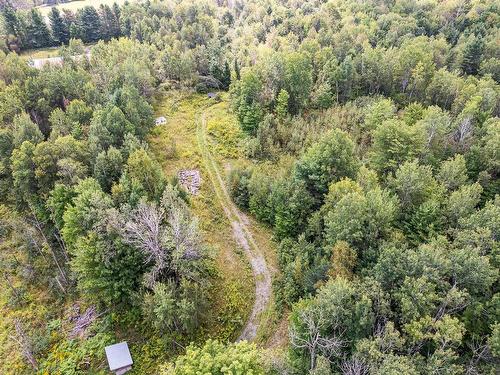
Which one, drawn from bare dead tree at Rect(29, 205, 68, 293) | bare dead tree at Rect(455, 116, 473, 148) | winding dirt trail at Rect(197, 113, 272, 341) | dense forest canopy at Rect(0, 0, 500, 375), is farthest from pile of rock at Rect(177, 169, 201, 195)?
bare dead tree at Rect(455, 116, 473, 148)

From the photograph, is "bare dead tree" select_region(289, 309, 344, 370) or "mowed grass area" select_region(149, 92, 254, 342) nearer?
"bare dead tree" select_region(289, 309, 344, 370)

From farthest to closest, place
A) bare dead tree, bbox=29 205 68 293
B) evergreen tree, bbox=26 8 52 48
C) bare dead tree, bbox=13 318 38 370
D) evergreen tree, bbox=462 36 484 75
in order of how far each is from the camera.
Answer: evergreen tree, bbox=26 8 52 48 → evergreen tree, bbox=462 36 484 75 → bare dead tree, bbox=29 205 68 293 → bare dead tree, bbox=13 318 38 370

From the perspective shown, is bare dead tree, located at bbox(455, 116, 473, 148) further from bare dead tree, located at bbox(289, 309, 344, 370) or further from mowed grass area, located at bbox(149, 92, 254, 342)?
bare dead tree, located at bbox(289, 309, 344, 370)

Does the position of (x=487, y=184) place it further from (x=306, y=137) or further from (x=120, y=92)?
(x=120, y=92)

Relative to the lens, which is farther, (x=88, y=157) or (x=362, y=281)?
(x=88, y=157)

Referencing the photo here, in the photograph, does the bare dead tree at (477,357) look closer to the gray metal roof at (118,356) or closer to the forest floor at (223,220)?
the forest floor at (223,220)

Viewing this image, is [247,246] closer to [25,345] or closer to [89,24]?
[25,345]

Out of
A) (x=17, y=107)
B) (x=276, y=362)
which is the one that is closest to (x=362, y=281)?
(x=276, y=362)
